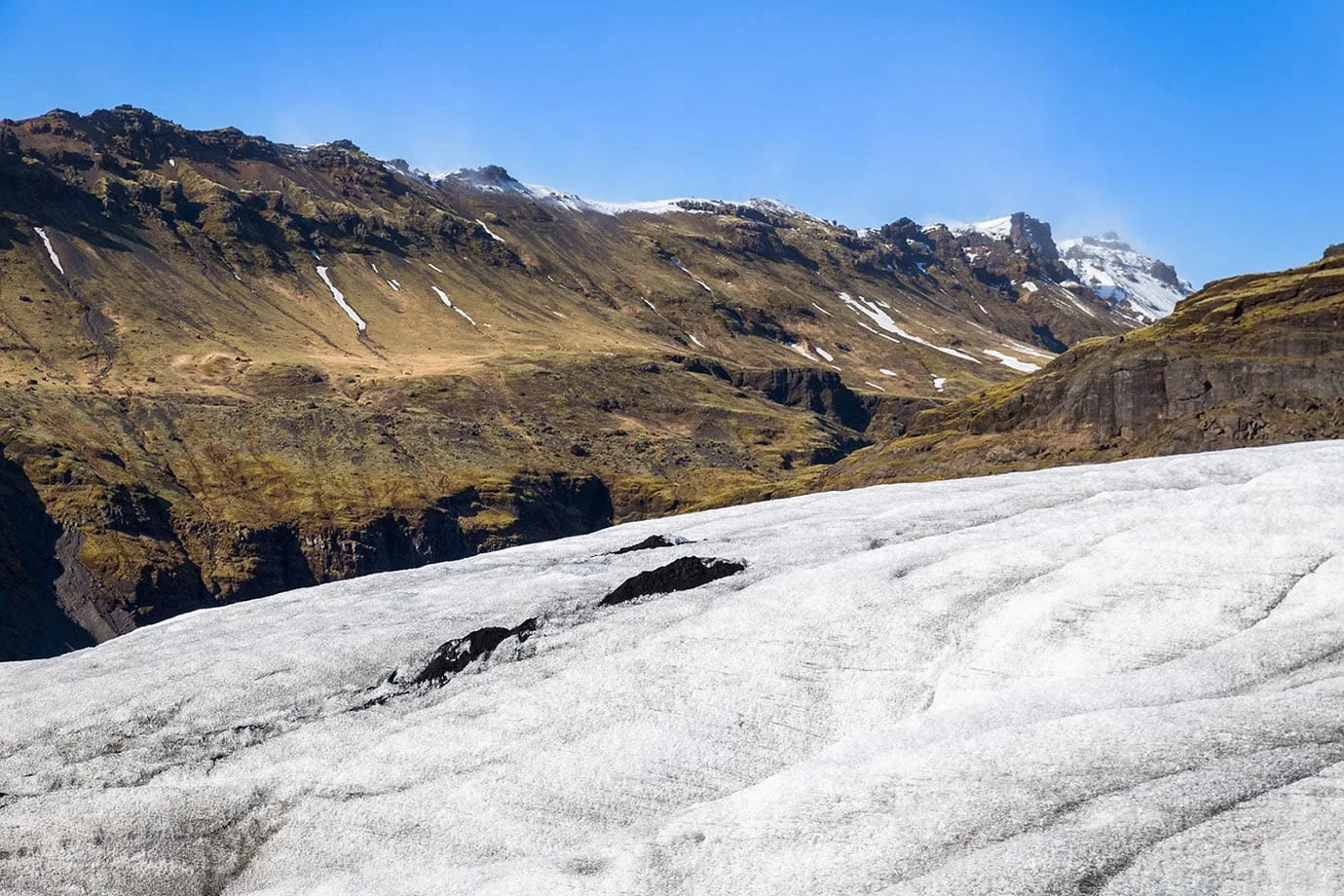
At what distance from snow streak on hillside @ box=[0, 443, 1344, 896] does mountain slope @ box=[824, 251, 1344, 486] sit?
92.6 metres

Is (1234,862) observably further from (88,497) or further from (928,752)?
(88,497)

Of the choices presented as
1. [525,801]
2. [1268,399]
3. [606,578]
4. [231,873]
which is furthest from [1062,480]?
[1268,399]

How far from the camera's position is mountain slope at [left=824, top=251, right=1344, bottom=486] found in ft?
396

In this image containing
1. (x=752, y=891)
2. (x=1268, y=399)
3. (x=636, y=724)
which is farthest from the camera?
(x=1268, y=399)

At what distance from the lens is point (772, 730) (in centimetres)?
2641

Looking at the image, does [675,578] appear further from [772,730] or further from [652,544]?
[772,730]

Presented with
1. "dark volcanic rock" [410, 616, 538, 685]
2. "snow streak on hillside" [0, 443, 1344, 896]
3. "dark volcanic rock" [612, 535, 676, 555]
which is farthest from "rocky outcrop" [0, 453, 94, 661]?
"dark volcanic rock" [410, 616, 538, 685]

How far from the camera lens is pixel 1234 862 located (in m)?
16.5

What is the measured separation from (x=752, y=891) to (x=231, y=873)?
515 inches

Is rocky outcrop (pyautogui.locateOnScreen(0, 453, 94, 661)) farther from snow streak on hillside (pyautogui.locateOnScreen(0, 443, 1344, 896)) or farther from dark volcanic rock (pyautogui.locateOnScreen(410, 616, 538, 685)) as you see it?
dark volcanic rock (pyautogui.locateOnScreen(410, 616, 538, 685))

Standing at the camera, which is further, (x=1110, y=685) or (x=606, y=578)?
(x=606, y=578)

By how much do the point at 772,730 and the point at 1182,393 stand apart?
124m

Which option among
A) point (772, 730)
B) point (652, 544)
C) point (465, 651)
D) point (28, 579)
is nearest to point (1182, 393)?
point (652, 544)

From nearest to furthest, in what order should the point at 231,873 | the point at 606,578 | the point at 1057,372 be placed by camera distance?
the point at 231,873 < the point at 606,578 < the point at 1057,372
